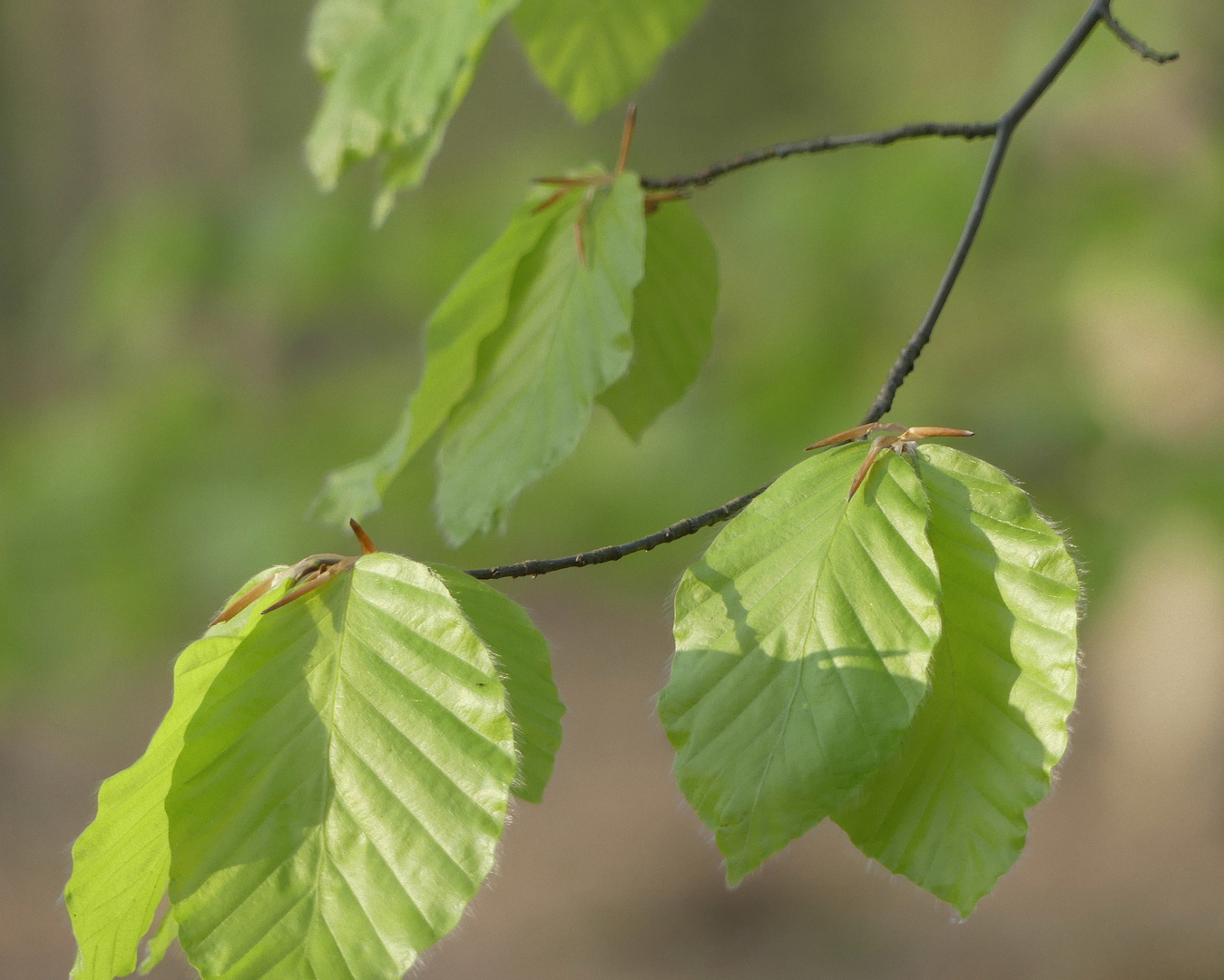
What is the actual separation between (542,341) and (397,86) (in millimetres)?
252

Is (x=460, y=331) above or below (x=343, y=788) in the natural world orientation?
above

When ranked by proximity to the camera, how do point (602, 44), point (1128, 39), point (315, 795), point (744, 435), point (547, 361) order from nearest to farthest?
point (315, 795) → point (547, 361) → point (1128, 39) → point (602, 44) → point (744, 435)

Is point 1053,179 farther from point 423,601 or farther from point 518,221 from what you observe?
point 423,601

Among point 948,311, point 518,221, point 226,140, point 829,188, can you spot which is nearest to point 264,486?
point 829,188

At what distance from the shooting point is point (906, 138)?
945 millimetres

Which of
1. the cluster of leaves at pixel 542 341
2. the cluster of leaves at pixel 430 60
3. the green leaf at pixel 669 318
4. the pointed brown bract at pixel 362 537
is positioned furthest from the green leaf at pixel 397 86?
the pointed brown bract at pixel 362 537

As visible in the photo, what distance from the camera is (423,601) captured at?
574 millimetres

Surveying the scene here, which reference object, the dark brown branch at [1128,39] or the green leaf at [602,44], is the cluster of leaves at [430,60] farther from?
the dark brown branch at [1128,39]

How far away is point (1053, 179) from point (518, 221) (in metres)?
2.40

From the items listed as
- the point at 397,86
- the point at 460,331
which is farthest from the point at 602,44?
the point at 460,331

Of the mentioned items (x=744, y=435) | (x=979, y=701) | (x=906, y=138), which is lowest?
(x=744, y=435)

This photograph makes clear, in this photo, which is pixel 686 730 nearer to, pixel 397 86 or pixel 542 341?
pixel 542 341

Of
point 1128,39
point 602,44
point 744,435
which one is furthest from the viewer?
point 744,435

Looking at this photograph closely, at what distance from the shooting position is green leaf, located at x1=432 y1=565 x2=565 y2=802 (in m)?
0.63
